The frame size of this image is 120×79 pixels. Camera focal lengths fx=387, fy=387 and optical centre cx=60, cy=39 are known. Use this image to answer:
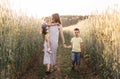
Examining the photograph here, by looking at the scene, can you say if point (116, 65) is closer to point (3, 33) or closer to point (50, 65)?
point (3, 33)

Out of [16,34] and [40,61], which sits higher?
[16,34]

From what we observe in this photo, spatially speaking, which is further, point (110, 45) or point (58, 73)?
point (58, 73)

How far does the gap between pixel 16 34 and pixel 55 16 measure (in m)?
2.69

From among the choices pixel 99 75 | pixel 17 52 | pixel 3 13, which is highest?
pixel 3 13

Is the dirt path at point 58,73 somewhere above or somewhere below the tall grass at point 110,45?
below

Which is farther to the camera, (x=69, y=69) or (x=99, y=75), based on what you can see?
(x=69, y=69)

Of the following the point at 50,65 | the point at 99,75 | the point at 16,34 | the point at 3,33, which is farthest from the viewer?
the point at 50,65

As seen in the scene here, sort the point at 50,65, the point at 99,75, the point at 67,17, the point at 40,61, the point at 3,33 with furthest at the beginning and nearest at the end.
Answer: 1. the point at 67,17
2. the point at 40,61
3. the point at 50,65
4. the point at 99,75
5. the point at 3,33

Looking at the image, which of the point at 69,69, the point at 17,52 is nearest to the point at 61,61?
the point at 69,69

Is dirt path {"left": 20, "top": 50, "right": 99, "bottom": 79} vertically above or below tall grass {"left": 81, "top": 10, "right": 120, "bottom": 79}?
below

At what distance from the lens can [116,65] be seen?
10.1m

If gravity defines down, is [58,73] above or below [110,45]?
below

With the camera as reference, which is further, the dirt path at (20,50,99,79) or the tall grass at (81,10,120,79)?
the dirt path at (20,50,99,79)

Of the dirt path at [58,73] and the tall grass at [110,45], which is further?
the dirt path at [58,73]
